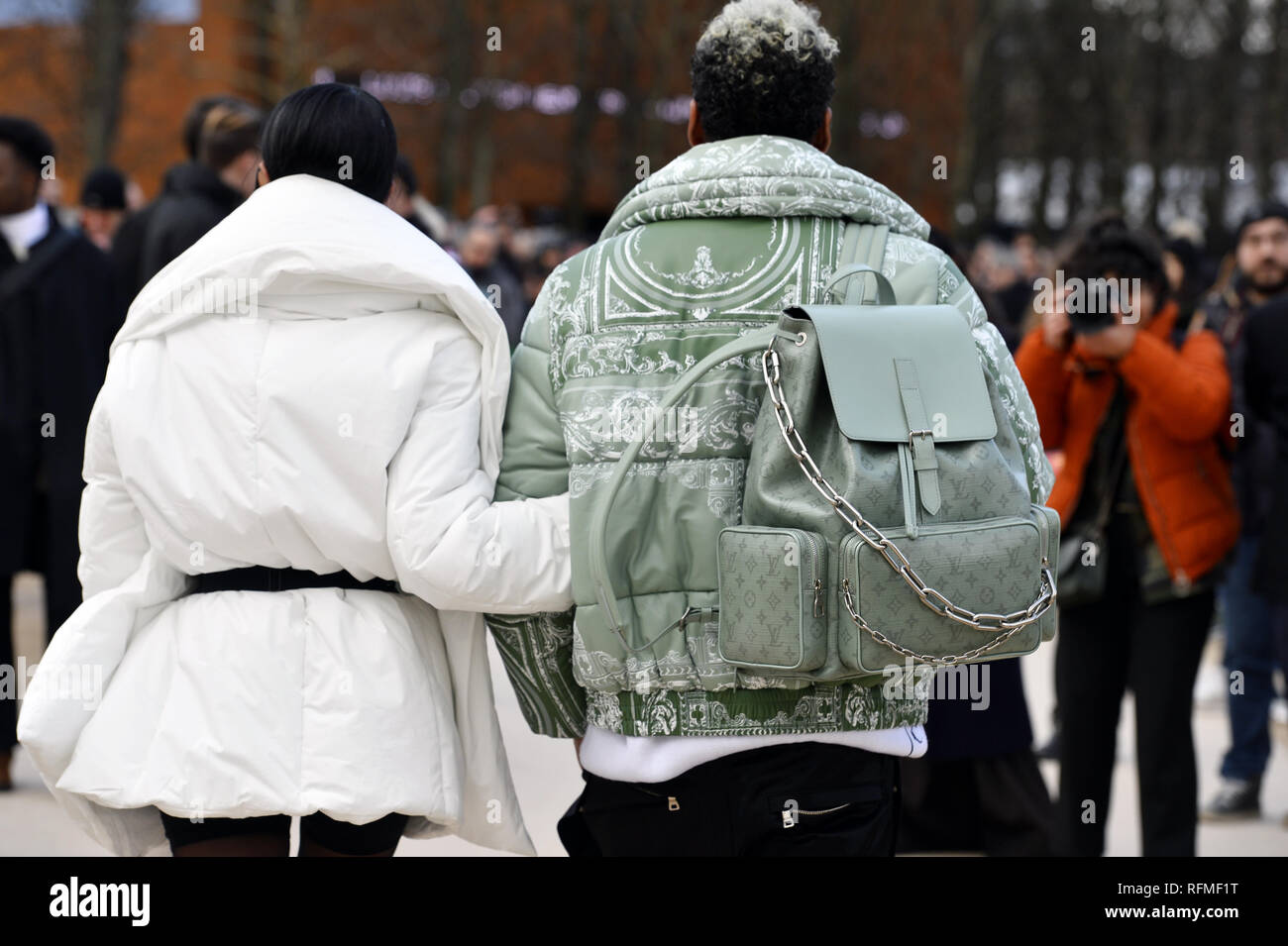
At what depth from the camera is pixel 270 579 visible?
102 inches

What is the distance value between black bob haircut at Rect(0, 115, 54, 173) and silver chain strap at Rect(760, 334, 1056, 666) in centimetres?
420

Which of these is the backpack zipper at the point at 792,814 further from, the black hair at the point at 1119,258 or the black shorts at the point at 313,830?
the black hair at the point at 1119,258

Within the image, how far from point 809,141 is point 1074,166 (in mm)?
33719

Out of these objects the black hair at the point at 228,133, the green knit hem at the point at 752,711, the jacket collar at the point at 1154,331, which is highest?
the black hair at the point at 228,133

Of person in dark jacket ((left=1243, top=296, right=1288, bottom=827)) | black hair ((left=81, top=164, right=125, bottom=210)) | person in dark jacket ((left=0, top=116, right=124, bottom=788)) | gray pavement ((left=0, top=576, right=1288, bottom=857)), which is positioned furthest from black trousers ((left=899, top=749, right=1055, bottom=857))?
black hair ((left=81, top=164, right=125, bottom=210))

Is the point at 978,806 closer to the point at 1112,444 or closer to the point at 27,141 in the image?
the point at 1112,444

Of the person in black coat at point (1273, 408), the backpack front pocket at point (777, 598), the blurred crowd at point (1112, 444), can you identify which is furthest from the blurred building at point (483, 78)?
the backpack front pocket at point (777, 598)

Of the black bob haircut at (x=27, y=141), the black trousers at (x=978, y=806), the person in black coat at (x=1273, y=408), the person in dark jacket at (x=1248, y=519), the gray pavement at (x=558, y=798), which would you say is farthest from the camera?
the black bob haircut at (x=27, y=141)

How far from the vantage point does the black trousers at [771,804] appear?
2504 mm

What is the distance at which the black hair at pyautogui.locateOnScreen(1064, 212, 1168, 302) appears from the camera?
14.1ft

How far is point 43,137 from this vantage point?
5750 millimetres

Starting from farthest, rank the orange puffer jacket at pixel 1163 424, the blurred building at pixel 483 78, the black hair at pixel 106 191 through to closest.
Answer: the blurred building at pixel 483 78 → the black hair at pixel 106 191 → the orange puffer jacket at pixel 1163 424

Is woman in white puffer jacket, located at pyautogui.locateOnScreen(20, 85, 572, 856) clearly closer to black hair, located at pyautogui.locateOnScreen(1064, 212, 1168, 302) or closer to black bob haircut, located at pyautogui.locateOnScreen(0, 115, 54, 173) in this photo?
black hair, located at pyautogui.locateOnScreen(1064, 212, 1168, 302)

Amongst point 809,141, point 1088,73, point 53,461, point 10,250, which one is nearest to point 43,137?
point 10,250
